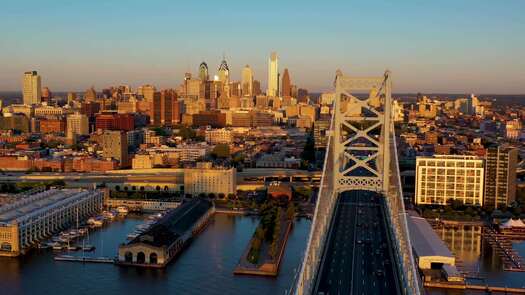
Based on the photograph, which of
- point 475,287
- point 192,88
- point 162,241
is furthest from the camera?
point 192,88

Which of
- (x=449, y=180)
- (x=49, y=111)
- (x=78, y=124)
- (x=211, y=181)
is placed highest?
(x=49, y=111)

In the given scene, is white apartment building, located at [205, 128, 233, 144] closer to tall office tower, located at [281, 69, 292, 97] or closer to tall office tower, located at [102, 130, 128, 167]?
tall office tower, located at [102, 130, 128, 167]

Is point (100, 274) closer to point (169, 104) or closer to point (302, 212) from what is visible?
point (302, 212)

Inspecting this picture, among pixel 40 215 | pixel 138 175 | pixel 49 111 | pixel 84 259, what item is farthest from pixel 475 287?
pixel 49 111

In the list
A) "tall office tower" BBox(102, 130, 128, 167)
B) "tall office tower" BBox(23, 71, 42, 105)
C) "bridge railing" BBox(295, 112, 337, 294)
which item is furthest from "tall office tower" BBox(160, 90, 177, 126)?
"bridge railing" BBox(295, 112, 337, 294)

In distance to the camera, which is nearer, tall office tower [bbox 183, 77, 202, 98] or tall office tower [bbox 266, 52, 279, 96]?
tall office tower [bbox 183, 77, 202, 98]

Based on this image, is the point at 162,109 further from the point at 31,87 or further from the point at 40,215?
the point at 40,215

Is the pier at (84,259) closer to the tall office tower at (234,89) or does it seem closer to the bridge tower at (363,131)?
the bridge tower at (363,131)
